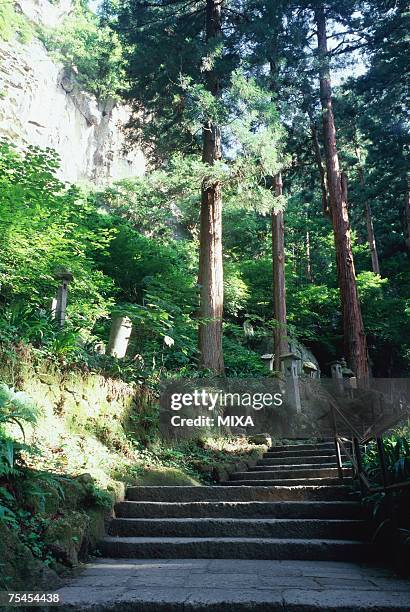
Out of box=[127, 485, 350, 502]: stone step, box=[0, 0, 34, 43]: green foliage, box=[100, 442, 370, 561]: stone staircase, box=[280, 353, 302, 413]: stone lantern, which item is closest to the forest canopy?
box=[280, 353, 302, 413]: stone lantern

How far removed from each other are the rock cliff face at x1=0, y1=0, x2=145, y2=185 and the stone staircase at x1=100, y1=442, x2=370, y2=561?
19.5m

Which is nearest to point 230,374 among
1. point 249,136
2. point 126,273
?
point 126,273

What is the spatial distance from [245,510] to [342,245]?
8.83 m

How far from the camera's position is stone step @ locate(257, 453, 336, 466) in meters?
7.23

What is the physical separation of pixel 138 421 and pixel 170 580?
3.49m

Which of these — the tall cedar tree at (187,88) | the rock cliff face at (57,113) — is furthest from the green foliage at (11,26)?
the tall cedar tree at (187,88)

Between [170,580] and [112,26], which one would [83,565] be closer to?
[170,580]

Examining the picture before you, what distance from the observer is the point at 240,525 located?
3.68 m

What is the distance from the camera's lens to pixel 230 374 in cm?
1130

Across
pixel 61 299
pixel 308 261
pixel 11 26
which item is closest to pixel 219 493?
pixel 61 299

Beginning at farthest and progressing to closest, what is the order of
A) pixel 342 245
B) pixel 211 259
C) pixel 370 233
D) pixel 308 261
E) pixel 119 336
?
1. pixel 308 261
2. pixel 370 233
3. pixel 342 245
4. pixel 211 259
5. pixel 119 336

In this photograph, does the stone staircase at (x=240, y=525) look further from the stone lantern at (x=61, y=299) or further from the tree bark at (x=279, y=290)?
the tree bark at (x=279, y=290)

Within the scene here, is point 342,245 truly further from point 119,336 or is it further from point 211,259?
point 119,336

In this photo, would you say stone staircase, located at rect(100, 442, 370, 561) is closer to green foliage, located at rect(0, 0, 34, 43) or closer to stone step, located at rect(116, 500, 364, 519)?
stone step, located at rect(116, 500, 364, 519)
